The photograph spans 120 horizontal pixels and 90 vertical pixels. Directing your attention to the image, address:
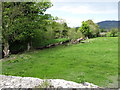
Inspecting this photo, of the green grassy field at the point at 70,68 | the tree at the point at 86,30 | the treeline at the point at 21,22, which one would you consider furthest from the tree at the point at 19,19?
the tree at the point at 86,30

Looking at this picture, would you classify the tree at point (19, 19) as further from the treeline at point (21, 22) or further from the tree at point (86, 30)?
the tree at point (86, 30)

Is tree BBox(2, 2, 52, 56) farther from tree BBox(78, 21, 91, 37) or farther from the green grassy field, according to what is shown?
tree BBox(78, 21, 91, 37)

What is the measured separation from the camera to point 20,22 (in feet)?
55.7

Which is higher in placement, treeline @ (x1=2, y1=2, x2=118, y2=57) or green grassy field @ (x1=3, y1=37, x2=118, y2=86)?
treeline @ (x1=2, y1=2, x2=118, y2=57)

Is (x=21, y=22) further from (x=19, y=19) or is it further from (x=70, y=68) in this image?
(x=70, y=68)

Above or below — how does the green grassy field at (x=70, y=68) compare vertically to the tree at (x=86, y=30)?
below

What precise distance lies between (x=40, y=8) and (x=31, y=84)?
15.4m

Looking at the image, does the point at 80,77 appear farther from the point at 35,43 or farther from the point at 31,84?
the point at 35,43

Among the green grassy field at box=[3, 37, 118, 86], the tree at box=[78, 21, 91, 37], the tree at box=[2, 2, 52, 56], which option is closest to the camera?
the green grassy field at box=[3, 37, 118, 86]

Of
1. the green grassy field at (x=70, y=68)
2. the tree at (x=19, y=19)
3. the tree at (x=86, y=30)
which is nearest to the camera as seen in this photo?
the green grassy field at (x=70, y=68)

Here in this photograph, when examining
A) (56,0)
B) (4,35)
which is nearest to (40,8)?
(56,0)

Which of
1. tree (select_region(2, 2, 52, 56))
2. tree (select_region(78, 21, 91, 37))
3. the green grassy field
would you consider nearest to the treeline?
tree (select_region(2, 2, 52, 56))

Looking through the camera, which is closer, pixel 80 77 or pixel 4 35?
pixel 80 77

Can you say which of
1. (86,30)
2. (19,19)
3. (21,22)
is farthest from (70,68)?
(86,30)
